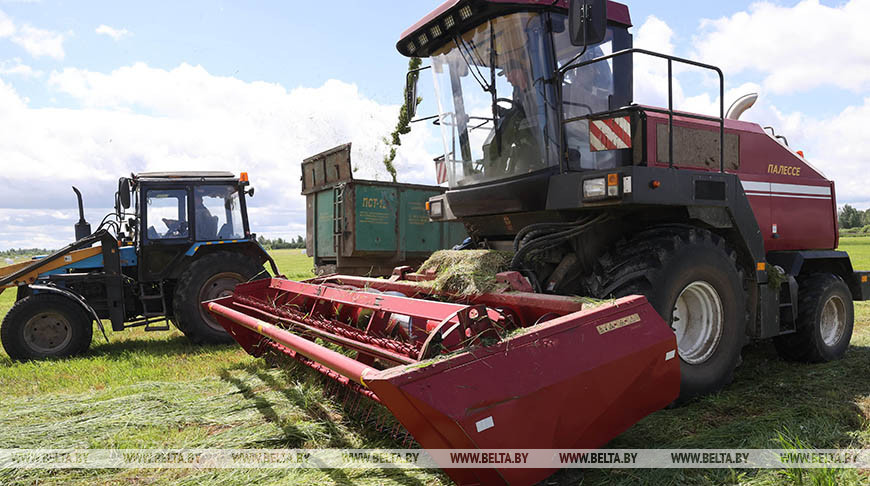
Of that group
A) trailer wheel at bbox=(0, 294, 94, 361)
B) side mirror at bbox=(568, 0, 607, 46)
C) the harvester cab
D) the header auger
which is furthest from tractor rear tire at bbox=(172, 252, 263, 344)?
side mirror at bbox=(568, 0, 607, 46)

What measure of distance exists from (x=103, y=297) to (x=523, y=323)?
20.5 ft

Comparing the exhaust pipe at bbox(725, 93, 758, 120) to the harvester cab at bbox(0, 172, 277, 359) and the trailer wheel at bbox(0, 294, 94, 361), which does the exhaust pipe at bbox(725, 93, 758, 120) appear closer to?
the harvester cab at bbox(0, 172, 277, 359)

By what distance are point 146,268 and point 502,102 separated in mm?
5614

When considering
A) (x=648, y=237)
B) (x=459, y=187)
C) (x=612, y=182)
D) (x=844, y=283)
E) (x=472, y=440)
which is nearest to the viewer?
(x=472, y=440)

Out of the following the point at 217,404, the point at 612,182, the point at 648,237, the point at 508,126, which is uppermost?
the point at 508,126

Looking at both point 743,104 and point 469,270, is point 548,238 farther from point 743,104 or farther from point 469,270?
point 743,104

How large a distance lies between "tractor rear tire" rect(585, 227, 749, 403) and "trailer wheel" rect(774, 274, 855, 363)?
4.54ft

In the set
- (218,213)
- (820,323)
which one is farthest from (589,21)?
(218,213)

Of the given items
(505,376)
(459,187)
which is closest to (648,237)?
(459,187)

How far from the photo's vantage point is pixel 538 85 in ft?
13.2

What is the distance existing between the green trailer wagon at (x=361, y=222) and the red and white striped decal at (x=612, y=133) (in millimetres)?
5468

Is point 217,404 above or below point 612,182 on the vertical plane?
below

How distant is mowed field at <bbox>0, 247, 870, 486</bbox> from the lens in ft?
9.11

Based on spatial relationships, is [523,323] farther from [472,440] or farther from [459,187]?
[459,187]
